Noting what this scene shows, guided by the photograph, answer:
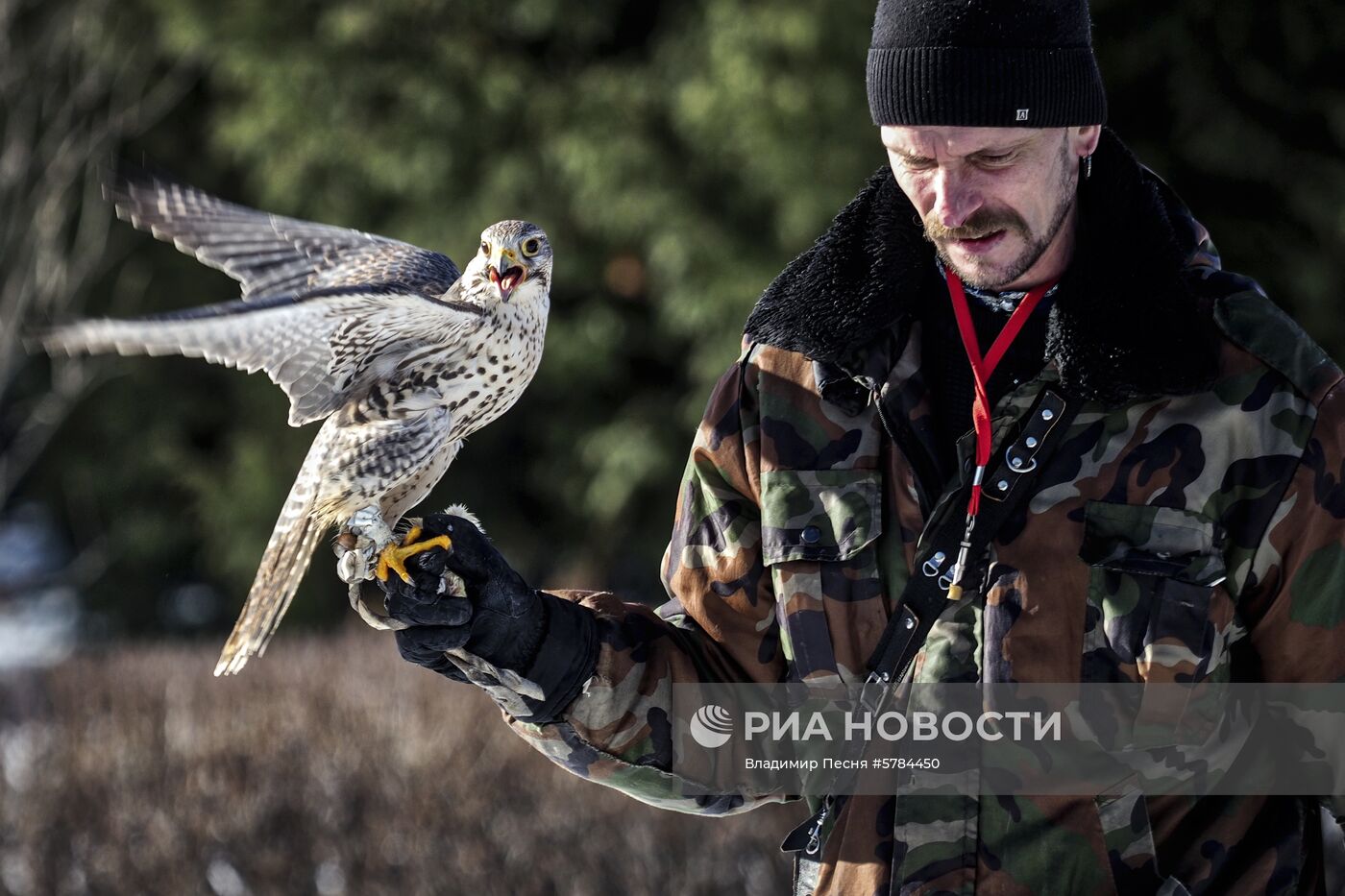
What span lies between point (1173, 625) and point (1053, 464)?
0.77ft

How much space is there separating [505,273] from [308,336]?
305mm

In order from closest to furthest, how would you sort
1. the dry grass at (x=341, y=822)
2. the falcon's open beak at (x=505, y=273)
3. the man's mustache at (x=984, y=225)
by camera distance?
1. the man's mustache at (x=984, y=225)
2. the falcon's open beak at (x=505, y=273)
3. the dry grass at (x=341, y=822)

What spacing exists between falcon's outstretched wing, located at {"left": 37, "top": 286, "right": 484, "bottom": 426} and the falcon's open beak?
0.24 ft

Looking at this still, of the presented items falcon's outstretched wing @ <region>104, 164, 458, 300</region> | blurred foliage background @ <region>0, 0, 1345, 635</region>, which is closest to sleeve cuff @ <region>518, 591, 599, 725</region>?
falcon's outstretched wing @ <region>104, 164, 458, 300</region>

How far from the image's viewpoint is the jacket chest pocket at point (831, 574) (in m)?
1.93

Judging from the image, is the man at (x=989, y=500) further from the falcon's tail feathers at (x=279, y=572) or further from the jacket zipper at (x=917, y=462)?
the falcon's tail feathers at (x=279, y=572)

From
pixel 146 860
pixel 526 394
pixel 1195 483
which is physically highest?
pixel 1195 483

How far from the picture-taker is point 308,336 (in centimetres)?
211

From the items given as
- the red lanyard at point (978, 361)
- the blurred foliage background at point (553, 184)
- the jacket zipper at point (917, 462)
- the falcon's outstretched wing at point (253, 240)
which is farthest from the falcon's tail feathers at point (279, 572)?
the blurred foliage background at point (553, 184)

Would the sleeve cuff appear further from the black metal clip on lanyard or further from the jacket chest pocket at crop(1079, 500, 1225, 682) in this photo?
the jacket chest pocket at crop(1079, 500, 1225, 682)

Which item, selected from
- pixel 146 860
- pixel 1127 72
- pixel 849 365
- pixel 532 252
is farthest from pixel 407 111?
pixel 849 365

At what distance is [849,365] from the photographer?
197 cm

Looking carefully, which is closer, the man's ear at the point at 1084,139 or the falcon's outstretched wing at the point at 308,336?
the falcon's outstretched wing at the point at 308,336

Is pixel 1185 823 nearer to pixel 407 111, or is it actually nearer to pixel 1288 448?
pixel 1288 448
